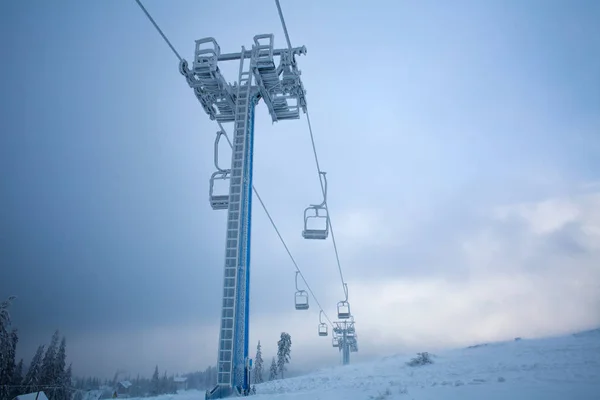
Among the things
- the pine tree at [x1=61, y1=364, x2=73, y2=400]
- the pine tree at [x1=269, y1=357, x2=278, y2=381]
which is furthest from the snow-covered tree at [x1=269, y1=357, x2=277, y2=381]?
the pine tree at [x1=61, y1=364, x2=73, y2=400]

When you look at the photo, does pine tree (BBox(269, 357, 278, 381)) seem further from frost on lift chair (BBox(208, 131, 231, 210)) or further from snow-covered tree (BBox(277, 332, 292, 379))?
frost on lift chair (BBox(208, 131, 231, 210))

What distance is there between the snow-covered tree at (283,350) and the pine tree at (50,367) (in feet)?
132

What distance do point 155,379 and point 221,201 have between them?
110 meters

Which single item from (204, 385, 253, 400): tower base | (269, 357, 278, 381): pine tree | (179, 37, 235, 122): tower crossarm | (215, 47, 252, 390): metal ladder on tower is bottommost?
(269, 357, 278, 381): pine tree

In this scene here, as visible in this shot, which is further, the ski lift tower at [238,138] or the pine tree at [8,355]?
the pine tree at [8,355]

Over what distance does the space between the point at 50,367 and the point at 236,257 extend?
53.3 metres

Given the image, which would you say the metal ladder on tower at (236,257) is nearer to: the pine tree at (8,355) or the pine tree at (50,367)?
the pine tree at (8,355)

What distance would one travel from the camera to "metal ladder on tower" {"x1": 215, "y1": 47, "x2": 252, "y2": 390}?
1220 centimetres

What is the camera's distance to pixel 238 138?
14.6 m

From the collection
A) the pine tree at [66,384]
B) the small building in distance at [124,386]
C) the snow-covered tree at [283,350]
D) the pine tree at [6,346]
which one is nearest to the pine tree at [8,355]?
the pine tree at [6,346]

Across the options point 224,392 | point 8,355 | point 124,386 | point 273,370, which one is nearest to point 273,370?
point 273,370

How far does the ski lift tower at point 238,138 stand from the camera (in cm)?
1232

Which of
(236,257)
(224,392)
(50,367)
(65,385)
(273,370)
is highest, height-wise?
(236,257)

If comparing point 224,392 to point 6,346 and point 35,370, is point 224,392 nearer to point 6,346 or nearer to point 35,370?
point 6,346
